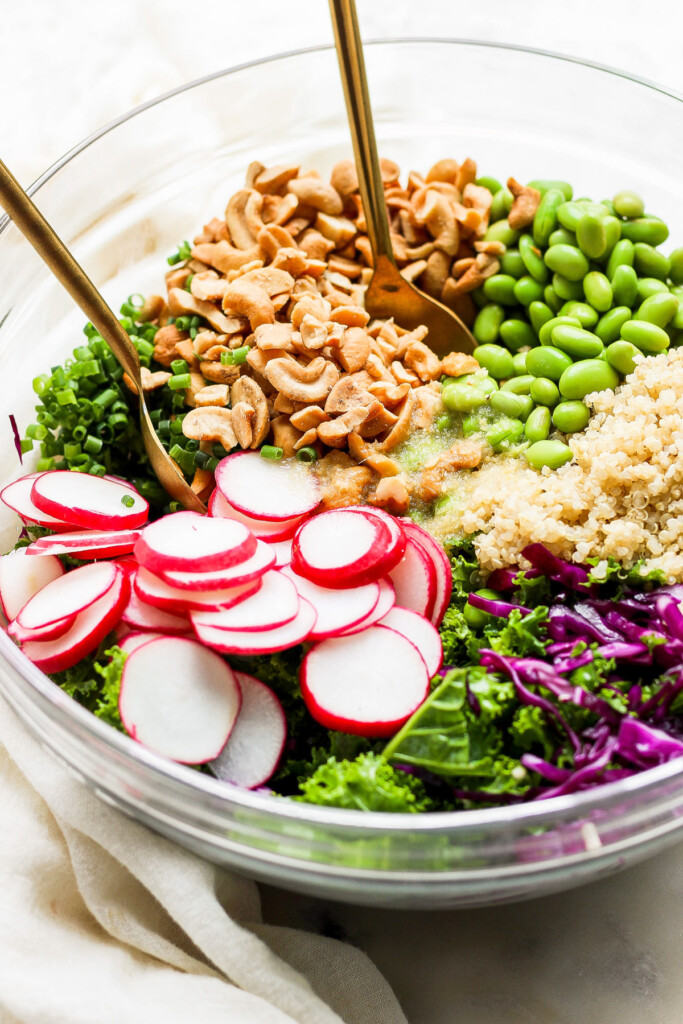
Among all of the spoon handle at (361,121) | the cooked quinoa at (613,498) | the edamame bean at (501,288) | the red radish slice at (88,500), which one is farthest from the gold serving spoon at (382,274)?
the red radish slice at (88,500)

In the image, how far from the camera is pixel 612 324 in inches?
91.8

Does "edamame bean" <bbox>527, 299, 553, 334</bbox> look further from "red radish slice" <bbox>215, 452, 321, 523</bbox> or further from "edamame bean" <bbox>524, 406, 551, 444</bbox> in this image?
"red radish slice" <bbox>215, 452, 321, 523</bbox>

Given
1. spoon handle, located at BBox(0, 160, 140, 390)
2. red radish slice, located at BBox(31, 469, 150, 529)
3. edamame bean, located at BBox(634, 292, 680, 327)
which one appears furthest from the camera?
edamame bean, located at BBox(634, 292, 680, 327)

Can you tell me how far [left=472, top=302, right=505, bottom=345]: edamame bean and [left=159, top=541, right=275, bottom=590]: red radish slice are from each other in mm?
1106

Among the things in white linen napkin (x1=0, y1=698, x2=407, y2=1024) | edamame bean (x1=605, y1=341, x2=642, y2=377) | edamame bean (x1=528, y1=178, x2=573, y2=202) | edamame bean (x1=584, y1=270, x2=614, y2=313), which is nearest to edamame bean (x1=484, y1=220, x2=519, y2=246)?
edamame bean (x1=528, y1=178, x2=573, y2=202)

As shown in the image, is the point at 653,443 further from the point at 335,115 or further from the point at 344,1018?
the point at 335,115

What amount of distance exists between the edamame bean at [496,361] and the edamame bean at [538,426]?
187 mm

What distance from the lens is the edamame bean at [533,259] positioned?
8.14ft

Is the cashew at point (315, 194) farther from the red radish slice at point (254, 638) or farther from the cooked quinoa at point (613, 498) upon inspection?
the red radish slice at point (254, 638)

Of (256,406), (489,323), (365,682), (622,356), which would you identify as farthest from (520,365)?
(365,682)

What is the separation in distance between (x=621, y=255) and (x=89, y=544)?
1559 mm

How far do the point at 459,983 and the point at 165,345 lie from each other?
67.3 inches

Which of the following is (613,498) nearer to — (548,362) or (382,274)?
(548,362)

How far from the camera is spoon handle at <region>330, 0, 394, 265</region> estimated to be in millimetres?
2109
